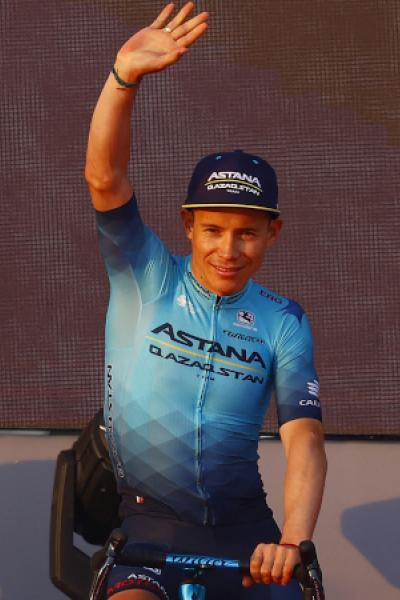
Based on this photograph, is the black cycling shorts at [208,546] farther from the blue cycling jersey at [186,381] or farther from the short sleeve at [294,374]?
the short sleeve at [294,374]

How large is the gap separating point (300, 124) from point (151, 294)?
2.89m

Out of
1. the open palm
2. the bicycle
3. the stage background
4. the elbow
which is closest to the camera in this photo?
the bicycle

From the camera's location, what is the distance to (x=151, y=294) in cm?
333

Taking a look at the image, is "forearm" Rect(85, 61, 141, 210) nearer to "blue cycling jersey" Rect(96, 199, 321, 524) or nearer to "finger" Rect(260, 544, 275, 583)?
"blue cycling jersey" Rect(96, 199, 321, 524)

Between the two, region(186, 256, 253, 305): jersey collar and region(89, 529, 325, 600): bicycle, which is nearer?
region(89, 529, 325, 600): bicycle

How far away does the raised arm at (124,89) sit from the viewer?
3.01 meters

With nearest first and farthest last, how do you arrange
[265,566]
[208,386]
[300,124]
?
[265,566] → [208,386] → [300,124]

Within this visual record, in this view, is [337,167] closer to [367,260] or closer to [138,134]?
[367,260]

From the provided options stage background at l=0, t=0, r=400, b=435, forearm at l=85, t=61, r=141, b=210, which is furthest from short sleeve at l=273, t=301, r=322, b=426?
stage background at l=0, t=0, r=400, b=435

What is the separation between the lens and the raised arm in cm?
301

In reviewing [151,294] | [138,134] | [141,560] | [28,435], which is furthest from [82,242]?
[141,560]

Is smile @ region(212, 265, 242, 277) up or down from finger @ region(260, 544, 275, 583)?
up

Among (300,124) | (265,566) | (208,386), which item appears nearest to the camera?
(265,566)

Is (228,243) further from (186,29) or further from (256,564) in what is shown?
(256,564)
